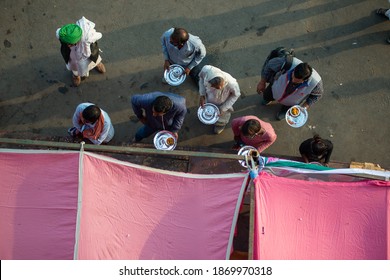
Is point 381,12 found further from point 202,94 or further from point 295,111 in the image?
point 202,94

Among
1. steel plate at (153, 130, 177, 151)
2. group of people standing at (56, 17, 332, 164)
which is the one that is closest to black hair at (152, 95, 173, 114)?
group of people standing at (56, 17, 332, 164)

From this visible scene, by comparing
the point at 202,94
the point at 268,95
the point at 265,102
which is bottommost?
A: the point at 202,94

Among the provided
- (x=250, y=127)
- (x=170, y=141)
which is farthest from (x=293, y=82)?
(x=170, y=141)

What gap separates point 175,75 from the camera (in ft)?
14.4

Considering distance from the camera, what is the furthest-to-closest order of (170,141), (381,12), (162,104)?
1. (381,12)
2. (170,141)
3. (162,104)

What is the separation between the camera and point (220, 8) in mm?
5293

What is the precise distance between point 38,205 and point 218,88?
2.09 m

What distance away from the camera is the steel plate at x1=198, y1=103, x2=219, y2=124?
13.6 feet

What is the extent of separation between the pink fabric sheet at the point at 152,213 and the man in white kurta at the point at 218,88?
1.16 m

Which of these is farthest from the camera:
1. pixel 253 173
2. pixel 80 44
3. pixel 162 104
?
pixel 80 44

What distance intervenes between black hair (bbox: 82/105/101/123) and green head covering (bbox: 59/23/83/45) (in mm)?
815

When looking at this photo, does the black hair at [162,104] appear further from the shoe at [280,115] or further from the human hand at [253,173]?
the shoe at [280,115]
